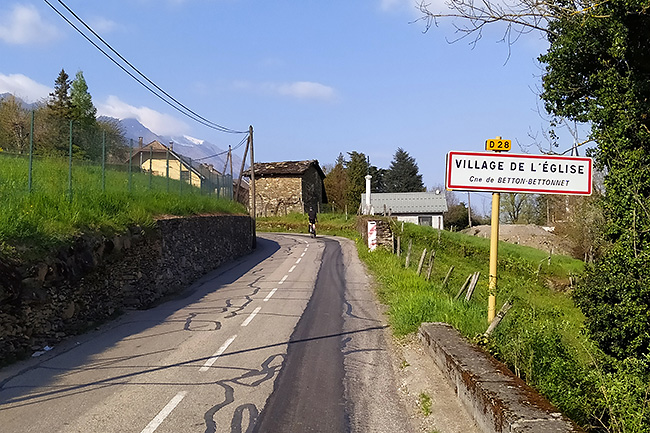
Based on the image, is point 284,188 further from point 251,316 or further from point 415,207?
point 251,316

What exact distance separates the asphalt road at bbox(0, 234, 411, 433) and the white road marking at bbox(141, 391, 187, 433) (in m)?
0.01

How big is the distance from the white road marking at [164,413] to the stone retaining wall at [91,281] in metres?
3.36

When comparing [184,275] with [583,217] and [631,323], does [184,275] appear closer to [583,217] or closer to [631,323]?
[631,323]

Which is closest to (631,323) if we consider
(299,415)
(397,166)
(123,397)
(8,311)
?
(299,415)

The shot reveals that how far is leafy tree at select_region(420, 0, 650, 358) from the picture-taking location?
10688mm

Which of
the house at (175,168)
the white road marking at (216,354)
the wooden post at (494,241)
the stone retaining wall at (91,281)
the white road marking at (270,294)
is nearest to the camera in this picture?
the wooden post at (494,241)

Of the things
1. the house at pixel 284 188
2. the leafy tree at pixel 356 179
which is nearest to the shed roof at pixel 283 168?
the house at pixel 284 188

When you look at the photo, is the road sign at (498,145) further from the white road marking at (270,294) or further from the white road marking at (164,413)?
the white road marking at (270,294)

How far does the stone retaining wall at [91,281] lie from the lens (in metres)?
8.85

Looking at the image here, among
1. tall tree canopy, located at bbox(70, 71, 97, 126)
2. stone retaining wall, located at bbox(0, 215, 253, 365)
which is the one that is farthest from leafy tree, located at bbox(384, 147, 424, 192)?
stone retaining wall, located at bbox(0, 215, 253, 365)

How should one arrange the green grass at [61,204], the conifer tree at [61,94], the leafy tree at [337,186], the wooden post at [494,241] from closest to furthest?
the wooden post at [494,241] < the green grass at [61,204] < the conifer tree at [61,94] < the leafy tree at [337,186]

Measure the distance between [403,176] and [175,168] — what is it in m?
65.1

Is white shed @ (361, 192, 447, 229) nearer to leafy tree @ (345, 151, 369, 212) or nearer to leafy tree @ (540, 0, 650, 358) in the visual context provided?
leafy tree @ (345, 151, 369, 212)

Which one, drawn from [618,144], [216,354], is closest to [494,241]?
[216,354]
